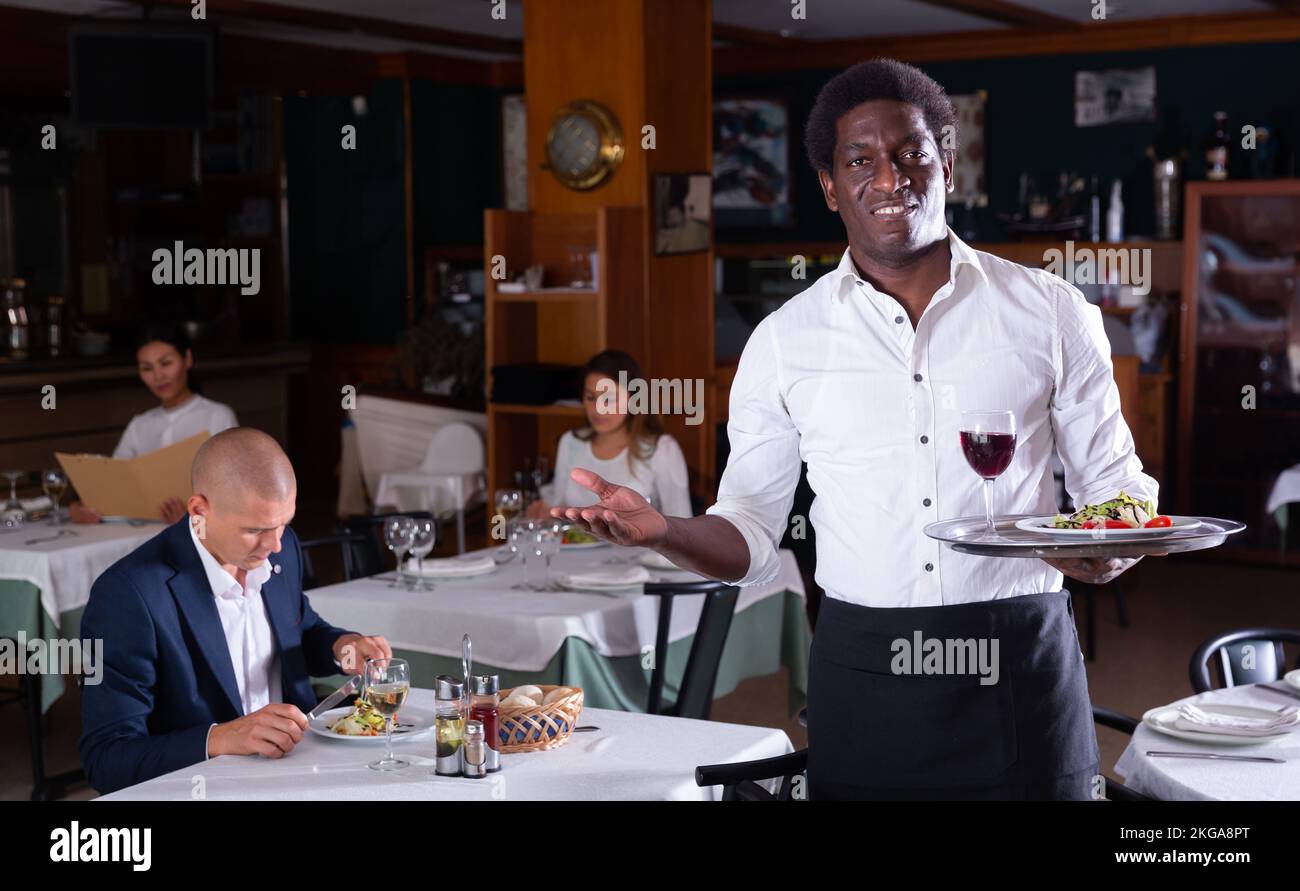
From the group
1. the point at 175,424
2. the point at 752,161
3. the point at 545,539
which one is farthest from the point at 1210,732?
the point at 752,161

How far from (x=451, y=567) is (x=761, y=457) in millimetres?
2311

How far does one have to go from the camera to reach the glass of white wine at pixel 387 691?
2521 mm

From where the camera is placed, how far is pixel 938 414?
202 cm

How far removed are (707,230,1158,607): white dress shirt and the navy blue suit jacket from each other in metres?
1.18

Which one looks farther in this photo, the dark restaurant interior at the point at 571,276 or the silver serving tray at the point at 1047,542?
the dark restaurant interior at the point at 571,276

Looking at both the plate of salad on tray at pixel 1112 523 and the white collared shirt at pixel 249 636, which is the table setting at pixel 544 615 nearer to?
the white collared shirt at pixel 249 636

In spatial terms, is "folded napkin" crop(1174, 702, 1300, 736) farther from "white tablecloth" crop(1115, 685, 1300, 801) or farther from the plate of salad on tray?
the plate of salad on tray

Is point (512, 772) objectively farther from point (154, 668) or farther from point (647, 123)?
point (647, 123)

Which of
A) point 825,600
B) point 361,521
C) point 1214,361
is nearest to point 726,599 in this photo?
point 361,521

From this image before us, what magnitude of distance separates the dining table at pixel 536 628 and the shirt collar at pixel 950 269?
1.91 meters

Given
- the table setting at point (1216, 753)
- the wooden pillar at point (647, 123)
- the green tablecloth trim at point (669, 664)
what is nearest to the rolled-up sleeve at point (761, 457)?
the table setting at point (1216, 753)

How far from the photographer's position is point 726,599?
409 centimetres

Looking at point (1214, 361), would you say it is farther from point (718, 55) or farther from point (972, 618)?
point (972, 618)
